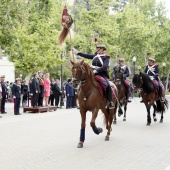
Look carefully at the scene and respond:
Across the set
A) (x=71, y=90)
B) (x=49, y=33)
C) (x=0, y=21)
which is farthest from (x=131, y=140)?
(x=49, y=33)

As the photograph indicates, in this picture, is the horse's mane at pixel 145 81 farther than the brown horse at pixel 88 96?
Yes

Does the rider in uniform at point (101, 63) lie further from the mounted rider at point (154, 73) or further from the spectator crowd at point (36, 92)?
the spectator crowd at point (36, 92)

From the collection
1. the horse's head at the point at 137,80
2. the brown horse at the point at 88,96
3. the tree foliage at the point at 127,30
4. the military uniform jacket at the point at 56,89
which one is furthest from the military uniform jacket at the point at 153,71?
the tree foliage at the point at 127,30

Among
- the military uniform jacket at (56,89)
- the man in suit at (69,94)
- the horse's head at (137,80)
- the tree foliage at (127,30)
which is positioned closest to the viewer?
the horse's head at (137,80)

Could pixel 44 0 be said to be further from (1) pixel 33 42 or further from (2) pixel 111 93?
(2) pixel 111 93

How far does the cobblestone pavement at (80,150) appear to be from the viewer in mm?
8164

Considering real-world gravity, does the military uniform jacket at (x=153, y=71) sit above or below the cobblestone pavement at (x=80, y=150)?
above

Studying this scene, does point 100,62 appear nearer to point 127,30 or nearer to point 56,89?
point 56,89

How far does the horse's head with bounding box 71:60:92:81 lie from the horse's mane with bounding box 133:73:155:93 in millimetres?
4907

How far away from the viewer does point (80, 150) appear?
9.77 metres

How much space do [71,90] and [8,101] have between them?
30.7ft

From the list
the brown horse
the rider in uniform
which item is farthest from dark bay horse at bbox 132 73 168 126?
the brown horse

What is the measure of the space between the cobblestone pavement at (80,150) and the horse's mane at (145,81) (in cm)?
147

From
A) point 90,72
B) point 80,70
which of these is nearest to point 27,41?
point 90,72
